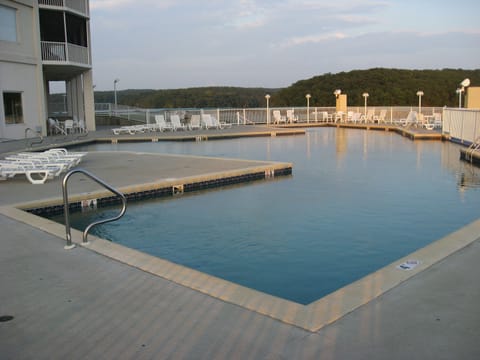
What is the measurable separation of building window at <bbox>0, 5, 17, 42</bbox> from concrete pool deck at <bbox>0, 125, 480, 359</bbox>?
15.0 metres

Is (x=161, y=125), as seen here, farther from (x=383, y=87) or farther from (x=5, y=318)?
(x=383, y=87)

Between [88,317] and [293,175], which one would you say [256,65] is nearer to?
[293,175]

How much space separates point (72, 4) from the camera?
2098cm

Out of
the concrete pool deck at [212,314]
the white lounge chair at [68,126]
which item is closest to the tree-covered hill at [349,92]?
the white lounge chair at [68,126]

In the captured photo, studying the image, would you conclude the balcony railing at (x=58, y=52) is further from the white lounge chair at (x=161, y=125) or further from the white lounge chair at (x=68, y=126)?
the white lounge chair at (x=161, y=125)

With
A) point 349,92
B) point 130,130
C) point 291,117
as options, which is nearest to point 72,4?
point 130,130

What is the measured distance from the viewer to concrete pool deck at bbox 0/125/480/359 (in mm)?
2771

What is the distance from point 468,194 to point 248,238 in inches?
175

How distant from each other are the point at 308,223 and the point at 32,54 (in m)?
15.2

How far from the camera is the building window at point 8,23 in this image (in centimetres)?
1714

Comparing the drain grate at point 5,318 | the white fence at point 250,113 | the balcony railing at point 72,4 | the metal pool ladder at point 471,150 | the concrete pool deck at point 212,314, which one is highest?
the balcony railing at point 72,4

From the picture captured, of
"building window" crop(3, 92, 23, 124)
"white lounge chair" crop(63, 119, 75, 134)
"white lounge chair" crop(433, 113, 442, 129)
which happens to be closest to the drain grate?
"building window" crop(3, 92, 23, 124)

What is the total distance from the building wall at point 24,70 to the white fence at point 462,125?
14.4m

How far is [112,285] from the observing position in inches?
148
